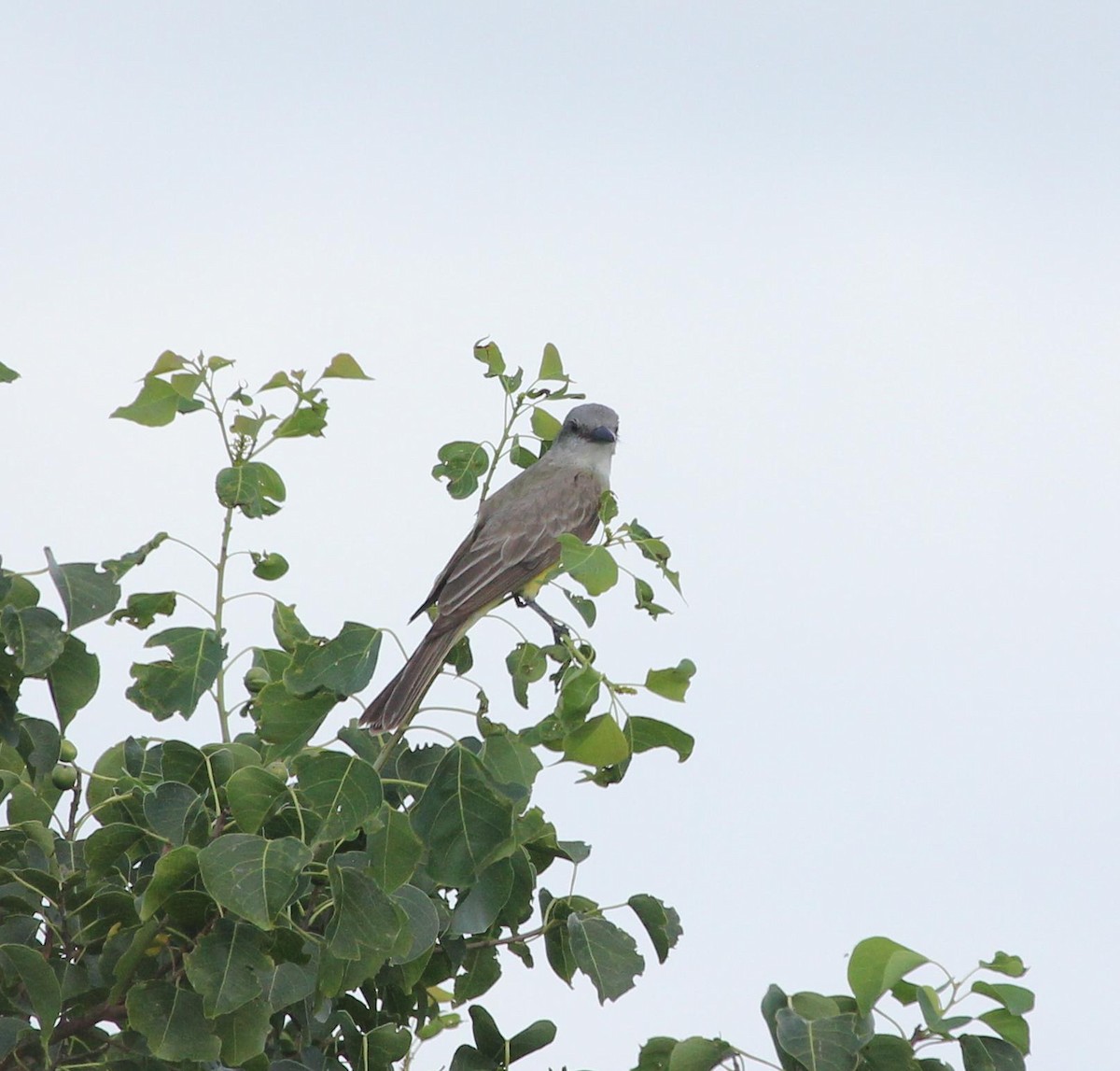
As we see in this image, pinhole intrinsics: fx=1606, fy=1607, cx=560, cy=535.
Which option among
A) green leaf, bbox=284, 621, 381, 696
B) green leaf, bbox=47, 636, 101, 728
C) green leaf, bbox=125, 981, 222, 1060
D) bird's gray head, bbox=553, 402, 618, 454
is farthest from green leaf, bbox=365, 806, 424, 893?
bird's gray head, bbox=553, 402, 618, 454

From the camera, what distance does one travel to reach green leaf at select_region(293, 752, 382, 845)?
142 inches

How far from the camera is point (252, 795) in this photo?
3705 millimetres

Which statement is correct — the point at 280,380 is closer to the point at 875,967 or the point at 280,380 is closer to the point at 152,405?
the point at 152,405

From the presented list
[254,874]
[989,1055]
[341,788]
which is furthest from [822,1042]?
[254,874]

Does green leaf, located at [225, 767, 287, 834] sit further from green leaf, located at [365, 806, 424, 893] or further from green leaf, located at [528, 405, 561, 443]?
green leaf, located at [528, 405, 561, 443]

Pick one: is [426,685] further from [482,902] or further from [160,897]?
[160,897]

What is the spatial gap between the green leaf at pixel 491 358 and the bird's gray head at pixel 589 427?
3328 millimetres

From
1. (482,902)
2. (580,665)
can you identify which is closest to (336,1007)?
(482,902)

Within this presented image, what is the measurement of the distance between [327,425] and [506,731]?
123 centimetres

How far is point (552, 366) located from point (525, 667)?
1.01m

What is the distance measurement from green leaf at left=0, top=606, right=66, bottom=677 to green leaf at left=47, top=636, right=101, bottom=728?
2.1 inches

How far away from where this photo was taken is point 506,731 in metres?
3.94

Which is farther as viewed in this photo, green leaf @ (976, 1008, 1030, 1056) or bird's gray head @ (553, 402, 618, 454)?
bird's gray head @ (553, 402, 618, 454)

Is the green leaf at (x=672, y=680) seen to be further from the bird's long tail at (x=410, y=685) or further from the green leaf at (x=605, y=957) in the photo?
the bird's long tail at (x=410, y=685)
